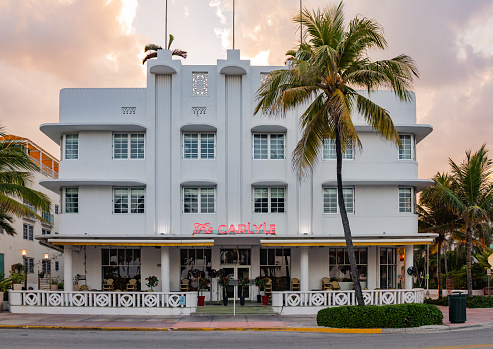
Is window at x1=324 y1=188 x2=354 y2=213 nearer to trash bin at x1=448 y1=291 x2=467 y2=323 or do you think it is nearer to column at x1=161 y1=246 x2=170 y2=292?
column at x1=161 y1=246 x2=170 y2=292

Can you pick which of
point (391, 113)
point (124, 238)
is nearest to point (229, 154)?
point (124, 238)

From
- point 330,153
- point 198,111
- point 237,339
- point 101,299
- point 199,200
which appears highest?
point 198,111

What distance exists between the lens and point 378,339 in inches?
706

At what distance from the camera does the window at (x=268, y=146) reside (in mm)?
29250

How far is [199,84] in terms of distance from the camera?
96.4 feet

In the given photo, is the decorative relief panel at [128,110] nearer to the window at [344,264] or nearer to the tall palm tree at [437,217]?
the window at [344,264]

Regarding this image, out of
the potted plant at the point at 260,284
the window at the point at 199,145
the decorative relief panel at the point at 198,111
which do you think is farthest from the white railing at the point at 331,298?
the decorative relief panel at the point at 198,111

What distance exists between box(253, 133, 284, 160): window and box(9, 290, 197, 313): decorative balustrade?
809 centimetres

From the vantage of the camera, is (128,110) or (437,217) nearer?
(128,110)

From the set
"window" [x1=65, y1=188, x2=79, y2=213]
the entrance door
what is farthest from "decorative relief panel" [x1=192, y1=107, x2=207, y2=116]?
the entrance door

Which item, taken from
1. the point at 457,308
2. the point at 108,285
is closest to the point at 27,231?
the point at 108,285

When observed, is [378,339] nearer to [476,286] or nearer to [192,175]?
[192,175]

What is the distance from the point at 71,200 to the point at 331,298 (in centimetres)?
1401

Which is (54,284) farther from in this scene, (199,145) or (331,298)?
(331,298)
